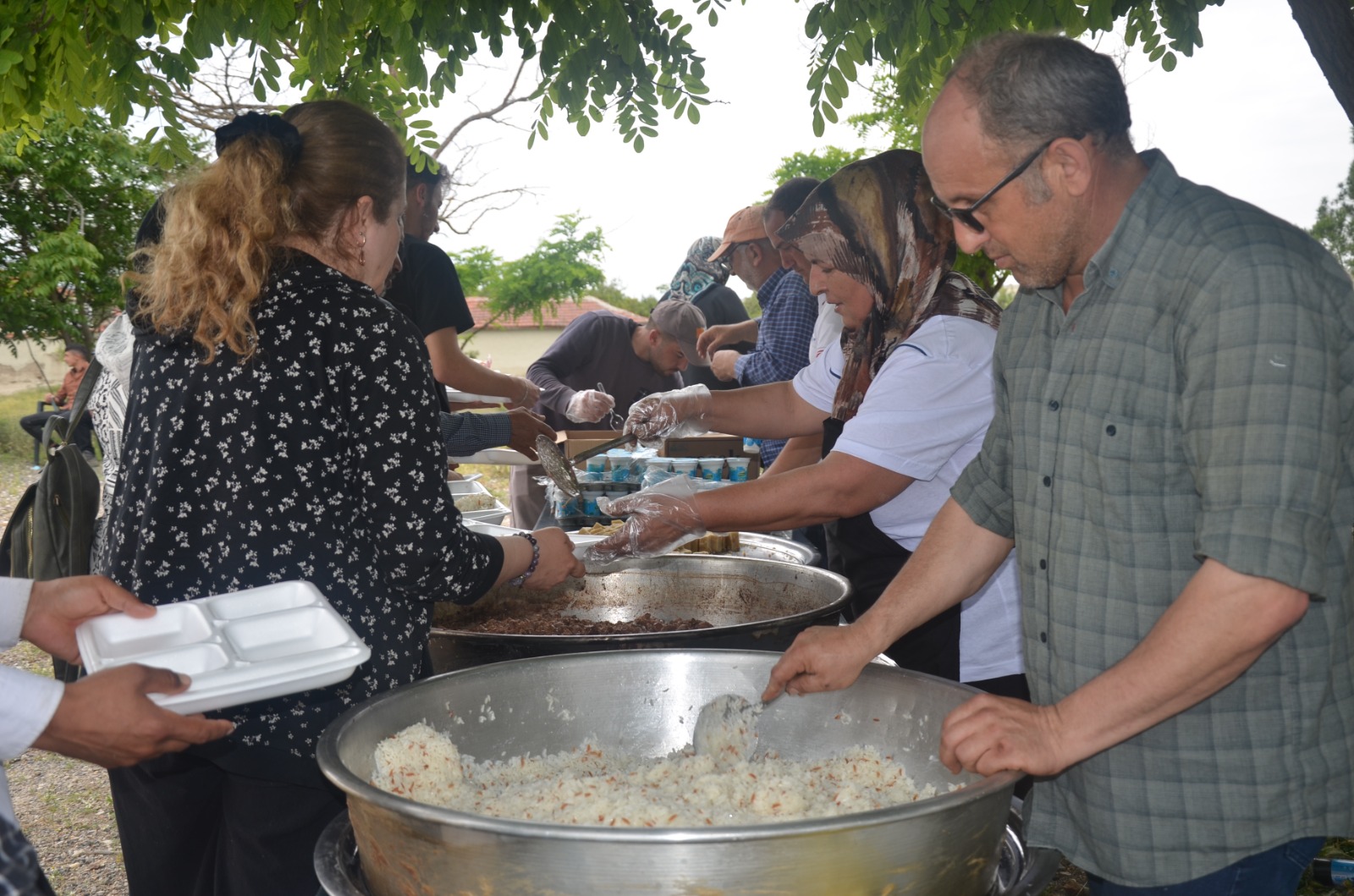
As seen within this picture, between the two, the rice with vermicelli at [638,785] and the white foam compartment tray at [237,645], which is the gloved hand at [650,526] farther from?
the white foam compartment tray at [237,645]

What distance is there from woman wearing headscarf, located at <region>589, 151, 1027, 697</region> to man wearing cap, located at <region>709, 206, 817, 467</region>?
7.17 ft

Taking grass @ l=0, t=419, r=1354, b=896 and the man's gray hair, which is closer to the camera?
the man's gray hair

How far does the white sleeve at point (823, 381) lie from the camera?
2.92m

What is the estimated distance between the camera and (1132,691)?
1.17m

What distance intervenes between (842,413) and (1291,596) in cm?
147

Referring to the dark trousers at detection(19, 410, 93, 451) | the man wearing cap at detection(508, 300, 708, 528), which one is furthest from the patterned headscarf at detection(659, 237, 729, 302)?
the dark trousers at detection(19, 410, 93, 451)

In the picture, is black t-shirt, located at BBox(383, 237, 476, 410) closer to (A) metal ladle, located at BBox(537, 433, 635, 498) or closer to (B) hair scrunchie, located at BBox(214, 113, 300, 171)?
(A) metal ladle, located at BBox(537, 433, 635, 498)

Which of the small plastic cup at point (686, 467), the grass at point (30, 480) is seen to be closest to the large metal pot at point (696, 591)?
the grass at point (30, 480)

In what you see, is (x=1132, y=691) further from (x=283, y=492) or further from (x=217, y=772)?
(x=217, y=772)

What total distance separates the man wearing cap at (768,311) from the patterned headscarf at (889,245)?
221cm

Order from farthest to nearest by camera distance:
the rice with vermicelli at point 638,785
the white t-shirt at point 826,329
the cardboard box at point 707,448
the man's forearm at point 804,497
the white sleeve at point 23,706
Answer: the cardboard box at point 707,448
the white t-shirt at point 826,329
the man's forearm at point 804,497
the rice with vermicelli at point 638,785
the white sleeve at point 23,706

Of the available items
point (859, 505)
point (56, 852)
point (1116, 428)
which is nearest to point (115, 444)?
point (859, 505)

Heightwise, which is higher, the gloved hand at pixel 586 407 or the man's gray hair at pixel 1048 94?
the man's gray hair at pixel 1048 94

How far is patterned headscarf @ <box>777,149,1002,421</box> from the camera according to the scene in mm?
2246
